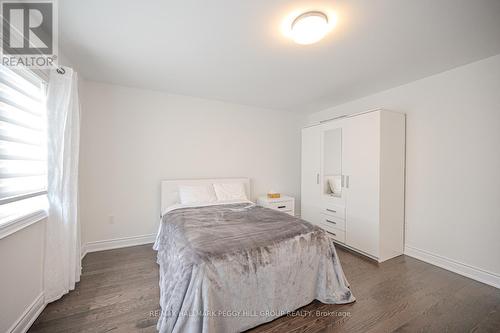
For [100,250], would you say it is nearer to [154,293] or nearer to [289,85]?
[154,293]

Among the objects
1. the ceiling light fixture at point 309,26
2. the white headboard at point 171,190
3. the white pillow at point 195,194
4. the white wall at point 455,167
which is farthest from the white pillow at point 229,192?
the white wall at point 455,167

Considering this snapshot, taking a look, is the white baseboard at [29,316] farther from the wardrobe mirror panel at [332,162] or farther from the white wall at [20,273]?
the wardrobe mirror panel at [332,162]

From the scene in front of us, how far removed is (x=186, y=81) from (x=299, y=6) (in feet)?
5.86

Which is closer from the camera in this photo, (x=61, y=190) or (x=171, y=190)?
(x=61, y=190)

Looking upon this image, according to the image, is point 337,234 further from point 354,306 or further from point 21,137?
point 21,137

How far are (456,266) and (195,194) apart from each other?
338 cm

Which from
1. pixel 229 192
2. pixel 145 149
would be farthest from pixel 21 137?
pixel 229 192

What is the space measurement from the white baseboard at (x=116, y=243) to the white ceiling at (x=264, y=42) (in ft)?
7.44

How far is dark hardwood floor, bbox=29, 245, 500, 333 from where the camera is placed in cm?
149

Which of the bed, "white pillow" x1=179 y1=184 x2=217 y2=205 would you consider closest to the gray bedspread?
the bed

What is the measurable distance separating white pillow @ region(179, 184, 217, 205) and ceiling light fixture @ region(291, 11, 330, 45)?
7.48 feet

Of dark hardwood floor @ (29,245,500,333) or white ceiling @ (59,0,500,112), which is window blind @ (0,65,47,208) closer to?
white ceiling @ (59,0,500,112)

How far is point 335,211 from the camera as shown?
3098 millimetres

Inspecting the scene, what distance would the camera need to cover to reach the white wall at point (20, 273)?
126 cm
